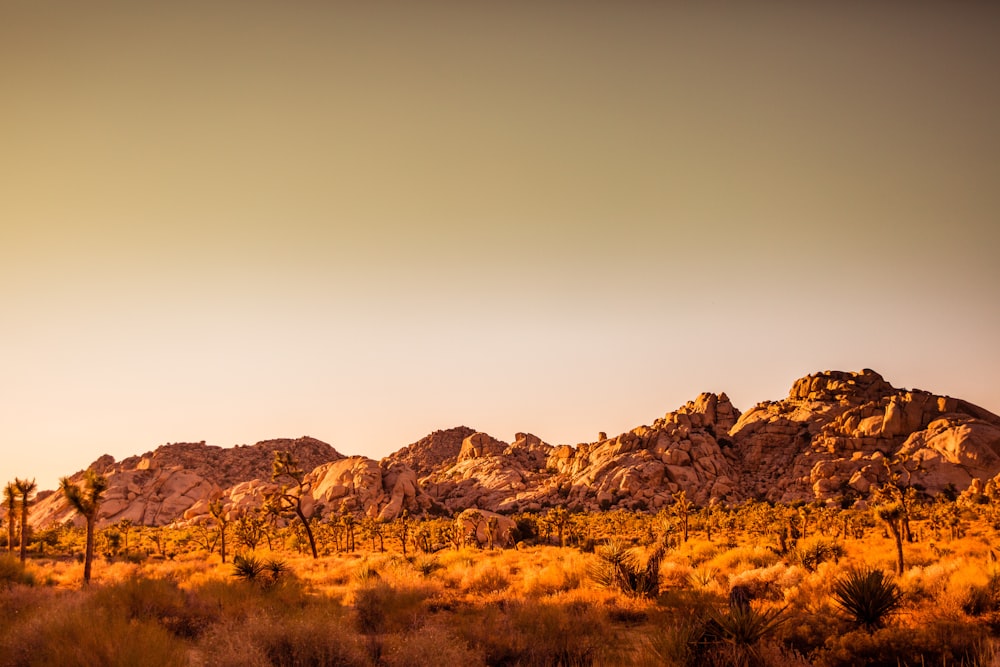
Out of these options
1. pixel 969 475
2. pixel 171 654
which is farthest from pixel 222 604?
pixel 969 475

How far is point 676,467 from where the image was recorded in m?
102

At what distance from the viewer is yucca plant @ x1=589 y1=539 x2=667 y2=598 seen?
15.9 metres

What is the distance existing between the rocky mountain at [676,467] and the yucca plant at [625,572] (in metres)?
74.0

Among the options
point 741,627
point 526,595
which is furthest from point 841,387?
point 741,627

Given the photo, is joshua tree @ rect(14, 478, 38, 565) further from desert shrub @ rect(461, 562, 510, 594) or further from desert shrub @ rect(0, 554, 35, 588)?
desert shrub @ rect(461, 562, 510, 594)

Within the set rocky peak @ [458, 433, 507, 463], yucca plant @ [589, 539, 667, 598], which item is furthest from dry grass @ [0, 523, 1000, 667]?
rocky peak @ [458, 433, 507, 463]

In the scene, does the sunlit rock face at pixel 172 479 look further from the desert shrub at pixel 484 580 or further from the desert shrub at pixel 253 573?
the desert shrub at pixel 484 580

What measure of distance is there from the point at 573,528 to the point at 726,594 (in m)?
39.5

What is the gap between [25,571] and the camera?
20250 millimetres

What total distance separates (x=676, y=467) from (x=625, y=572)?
9142 cm

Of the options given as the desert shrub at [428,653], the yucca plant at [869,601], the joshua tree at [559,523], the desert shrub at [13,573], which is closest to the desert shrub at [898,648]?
the yucca plant at [869,601]

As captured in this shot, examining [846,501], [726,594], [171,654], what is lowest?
[846,501]

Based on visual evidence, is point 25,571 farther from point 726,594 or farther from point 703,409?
point 703,409

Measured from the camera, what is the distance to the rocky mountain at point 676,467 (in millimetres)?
89438
